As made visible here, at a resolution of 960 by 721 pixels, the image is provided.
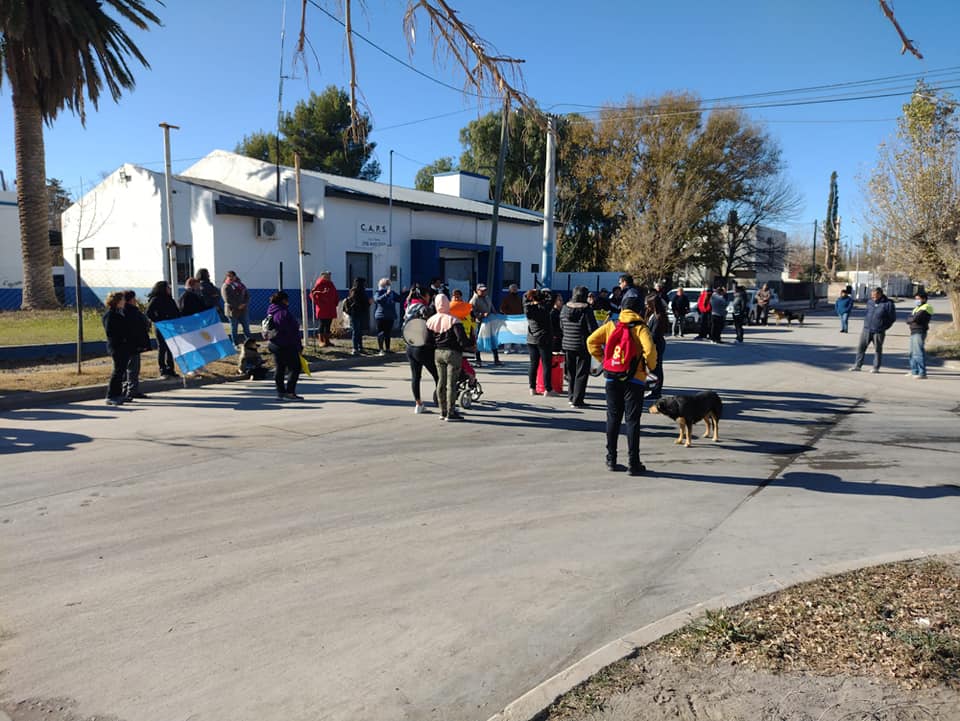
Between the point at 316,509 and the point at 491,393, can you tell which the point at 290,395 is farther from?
the point at 316,509

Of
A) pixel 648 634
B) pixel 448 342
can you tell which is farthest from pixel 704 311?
pixel 648 634

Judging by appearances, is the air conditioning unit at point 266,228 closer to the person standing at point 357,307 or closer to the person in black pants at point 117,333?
the person standing at point 357,307

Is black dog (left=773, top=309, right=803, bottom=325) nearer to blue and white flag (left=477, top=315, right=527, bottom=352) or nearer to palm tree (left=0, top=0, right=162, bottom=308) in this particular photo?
blue and white flag (left=477, top=315, right=527, bottom=352)

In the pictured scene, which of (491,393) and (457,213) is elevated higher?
(457,213)

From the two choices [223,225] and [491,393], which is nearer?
[491,393]

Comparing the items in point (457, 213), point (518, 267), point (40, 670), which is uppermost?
point (457, 213)

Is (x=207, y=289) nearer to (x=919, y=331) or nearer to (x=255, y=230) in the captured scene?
(x=255, y=230)

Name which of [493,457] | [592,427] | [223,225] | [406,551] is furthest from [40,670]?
[223,225]

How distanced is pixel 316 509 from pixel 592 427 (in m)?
4.61

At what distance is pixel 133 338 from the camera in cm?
1045

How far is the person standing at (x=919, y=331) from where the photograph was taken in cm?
1420

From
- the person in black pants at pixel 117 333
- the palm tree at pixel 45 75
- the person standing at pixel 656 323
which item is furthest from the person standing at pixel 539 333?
the palm tree at pixel 45 75

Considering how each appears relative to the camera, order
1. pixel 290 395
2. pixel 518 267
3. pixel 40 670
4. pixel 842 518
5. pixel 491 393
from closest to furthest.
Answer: pixel 40 670 < pixel 842 518 < pixel 290 395 < pixel 491 393 < pixel 518 267

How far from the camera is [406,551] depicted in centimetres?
511
